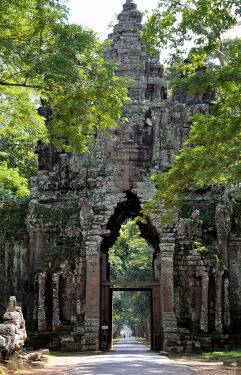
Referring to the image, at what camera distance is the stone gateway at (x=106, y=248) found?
2059 centimetres

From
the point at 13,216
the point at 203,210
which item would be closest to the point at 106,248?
the point at 203,210

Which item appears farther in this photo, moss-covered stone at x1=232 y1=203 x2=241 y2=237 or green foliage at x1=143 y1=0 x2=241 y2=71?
moss-covered stone at x1=232 y1=203 x2=241 y2=237

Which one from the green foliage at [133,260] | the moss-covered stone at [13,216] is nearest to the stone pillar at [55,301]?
→ the moss-covered stone at [13,216]

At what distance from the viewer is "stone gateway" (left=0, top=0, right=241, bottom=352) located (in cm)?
2059

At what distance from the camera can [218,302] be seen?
2061 cm

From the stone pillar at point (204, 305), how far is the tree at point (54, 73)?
8.89 m

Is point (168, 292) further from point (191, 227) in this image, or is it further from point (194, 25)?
point (194, 25)

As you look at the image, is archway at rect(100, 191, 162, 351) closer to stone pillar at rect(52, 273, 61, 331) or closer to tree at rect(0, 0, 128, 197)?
stone pillar at rect(52, 273, 61, 331)

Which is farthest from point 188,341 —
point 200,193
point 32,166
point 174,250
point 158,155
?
point 32,166

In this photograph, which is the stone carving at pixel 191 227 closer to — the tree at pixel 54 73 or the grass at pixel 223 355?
the grass at pixel 223 355

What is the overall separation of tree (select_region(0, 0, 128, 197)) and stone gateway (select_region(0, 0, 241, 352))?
7476 millimetres

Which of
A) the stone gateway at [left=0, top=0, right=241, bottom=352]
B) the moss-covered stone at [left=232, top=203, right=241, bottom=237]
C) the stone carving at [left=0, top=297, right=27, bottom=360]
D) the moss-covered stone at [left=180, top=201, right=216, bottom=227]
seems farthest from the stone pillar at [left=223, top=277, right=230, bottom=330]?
the stone carving at [left=0, top=297, right=27, bottom=360]

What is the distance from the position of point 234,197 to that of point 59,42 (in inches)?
569

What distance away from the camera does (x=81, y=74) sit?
1253 centimetres
